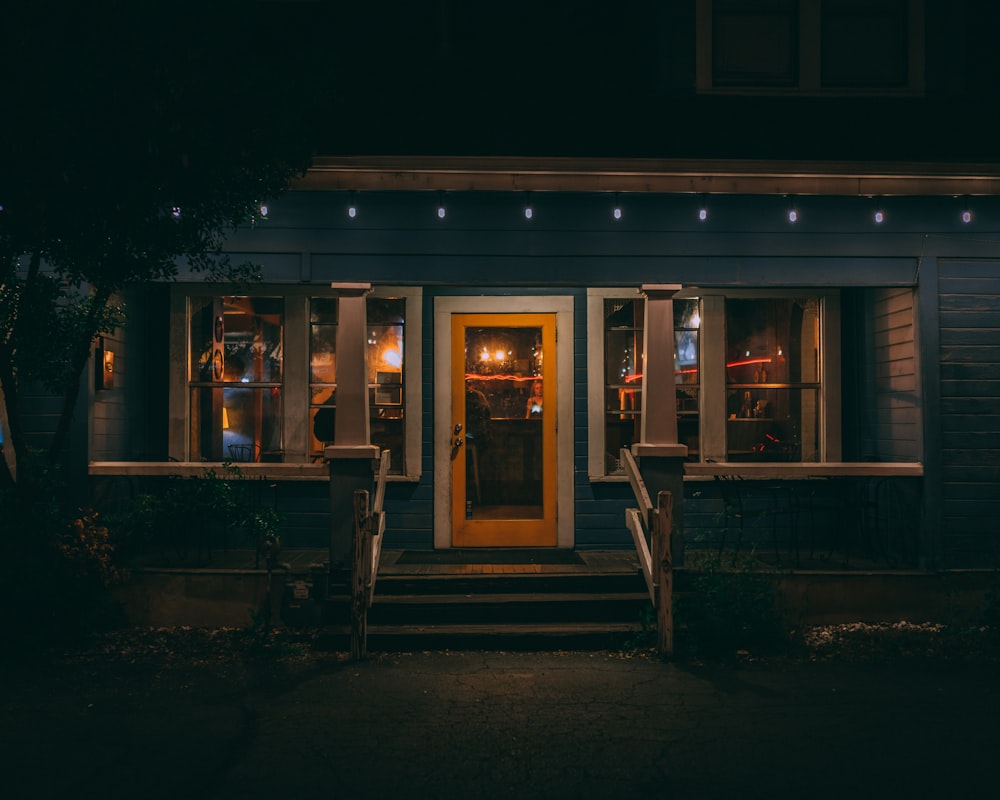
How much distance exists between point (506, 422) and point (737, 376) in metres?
2.51

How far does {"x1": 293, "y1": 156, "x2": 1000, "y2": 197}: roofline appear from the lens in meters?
7.57

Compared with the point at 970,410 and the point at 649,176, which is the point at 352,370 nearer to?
the point at 649,176

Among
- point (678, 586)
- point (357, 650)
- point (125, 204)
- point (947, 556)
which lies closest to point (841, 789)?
point (678, 586)

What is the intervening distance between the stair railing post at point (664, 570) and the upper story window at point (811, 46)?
4.43m

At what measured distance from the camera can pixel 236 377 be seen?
9.27 m

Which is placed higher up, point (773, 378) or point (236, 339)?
point (236, 339)

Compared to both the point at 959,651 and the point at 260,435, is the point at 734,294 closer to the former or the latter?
the point at 959,651

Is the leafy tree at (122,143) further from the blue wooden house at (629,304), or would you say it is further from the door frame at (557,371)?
the door frame at (557,371)

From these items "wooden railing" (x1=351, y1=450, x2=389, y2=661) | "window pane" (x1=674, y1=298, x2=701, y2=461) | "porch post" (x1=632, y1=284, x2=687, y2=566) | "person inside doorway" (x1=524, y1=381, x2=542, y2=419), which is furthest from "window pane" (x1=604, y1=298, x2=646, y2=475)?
"wooden railing" (x1=351, y1=450, x2=389, y2=661)

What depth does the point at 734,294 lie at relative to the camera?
367 inches

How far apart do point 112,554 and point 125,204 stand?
3060 mm

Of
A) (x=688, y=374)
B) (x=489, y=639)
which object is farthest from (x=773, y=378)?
(x=489, y=639)

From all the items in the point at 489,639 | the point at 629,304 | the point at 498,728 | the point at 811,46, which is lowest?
the point at 498,728

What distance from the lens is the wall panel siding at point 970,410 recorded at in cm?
798
